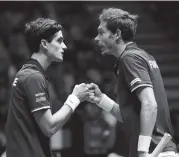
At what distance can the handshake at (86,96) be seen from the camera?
4.15 m

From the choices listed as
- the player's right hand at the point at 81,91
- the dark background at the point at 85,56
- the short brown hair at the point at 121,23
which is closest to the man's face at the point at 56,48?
the player's right hand at the point at 81,91

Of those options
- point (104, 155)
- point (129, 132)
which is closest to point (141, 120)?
point (129, 132)

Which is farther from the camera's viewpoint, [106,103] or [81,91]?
[106,103]

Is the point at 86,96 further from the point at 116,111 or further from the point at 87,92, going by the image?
the point at 116,111

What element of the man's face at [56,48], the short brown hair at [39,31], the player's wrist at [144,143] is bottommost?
the player's wrist at [144,143]

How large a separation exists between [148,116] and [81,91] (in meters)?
0.59

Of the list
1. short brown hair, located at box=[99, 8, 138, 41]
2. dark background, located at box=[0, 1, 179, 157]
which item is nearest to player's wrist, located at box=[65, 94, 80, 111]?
short brown hair, located at box=[99, 8, 138, 41]

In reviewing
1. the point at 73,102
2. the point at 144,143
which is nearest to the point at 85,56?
the point at 73,102

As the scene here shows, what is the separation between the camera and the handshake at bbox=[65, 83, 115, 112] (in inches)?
163

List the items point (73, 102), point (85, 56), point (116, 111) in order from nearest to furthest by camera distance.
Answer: point (73, 102)
point (116, 111)
point (85, 56)

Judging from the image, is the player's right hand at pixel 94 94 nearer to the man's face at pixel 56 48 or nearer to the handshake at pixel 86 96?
the handshake at pixel 86 96

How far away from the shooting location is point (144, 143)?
156 inches

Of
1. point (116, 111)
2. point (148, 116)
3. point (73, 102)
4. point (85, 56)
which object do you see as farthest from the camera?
point (85, 56)

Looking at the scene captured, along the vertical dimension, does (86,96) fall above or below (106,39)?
below
